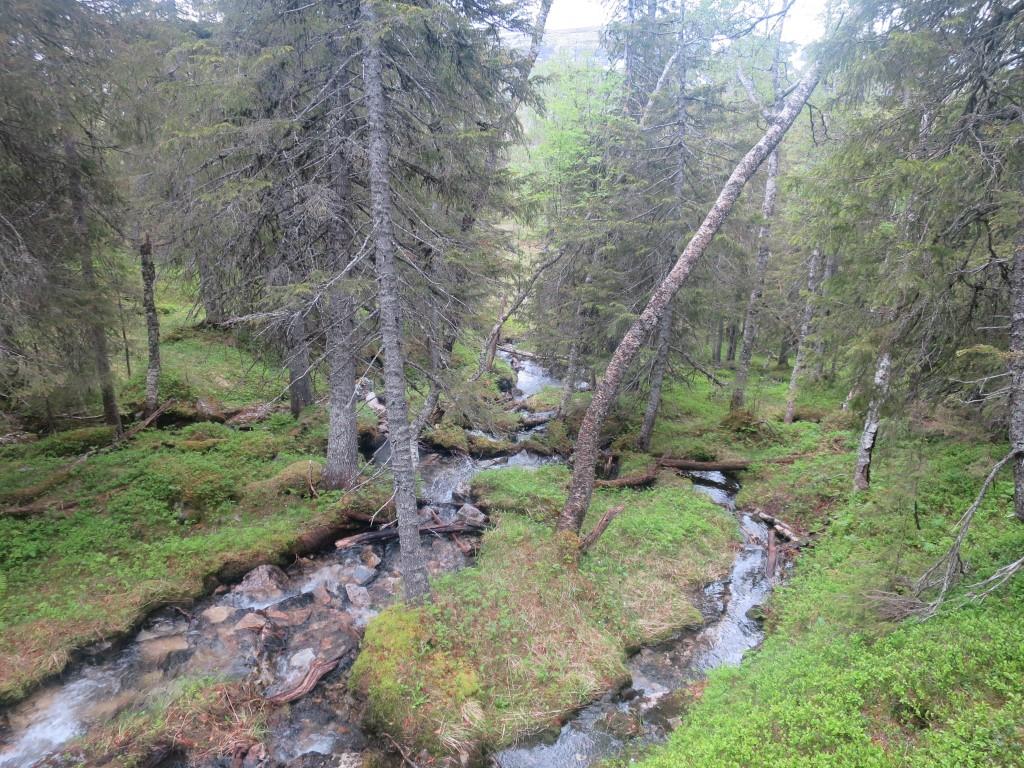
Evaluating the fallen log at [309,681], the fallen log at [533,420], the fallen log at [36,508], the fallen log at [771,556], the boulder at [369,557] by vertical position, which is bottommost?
the fallen log at [533,420]

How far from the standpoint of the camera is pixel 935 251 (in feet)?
21.8

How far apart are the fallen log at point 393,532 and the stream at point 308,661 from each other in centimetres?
18

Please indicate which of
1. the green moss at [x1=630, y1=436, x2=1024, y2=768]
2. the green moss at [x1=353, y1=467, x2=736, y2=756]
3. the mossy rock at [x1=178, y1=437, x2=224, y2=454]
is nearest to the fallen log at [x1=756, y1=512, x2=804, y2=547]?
the green moss at [x1=353, y1=467, x2=736, y2=756]

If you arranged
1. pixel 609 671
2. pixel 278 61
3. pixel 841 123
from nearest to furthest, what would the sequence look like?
pixel 609 671, pixel 278 61, pixel 841 123

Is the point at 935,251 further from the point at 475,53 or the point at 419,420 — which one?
the point at 419,420

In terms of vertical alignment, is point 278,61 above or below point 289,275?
above

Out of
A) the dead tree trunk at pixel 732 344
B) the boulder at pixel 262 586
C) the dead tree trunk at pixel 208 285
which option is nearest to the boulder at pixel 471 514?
the boulder at pixel 262 586

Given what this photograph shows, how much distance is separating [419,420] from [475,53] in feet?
28.4

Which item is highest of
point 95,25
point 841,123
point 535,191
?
point 841,123

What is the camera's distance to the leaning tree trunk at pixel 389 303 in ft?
22.7

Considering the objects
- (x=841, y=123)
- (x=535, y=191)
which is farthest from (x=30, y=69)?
(x=841, y=123)

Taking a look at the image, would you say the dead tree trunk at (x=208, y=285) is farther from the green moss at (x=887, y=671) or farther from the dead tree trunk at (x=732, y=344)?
the dead tree trunk at (x=732, y=344)

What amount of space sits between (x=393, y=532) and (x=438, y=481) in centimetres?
337

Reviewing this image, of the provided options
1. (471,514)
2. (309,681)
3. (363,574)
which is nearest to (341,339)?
(363,574)
